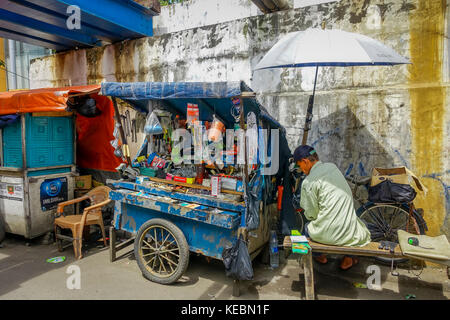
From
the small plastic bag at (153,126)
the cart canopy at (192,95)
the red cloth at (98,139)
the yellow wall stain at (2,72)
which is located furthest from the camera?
the yellow wall stain at (2,72)

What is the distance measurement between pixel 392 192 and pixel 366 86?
1.56 metres

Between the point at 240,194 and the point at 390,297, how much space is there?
6.87 ft

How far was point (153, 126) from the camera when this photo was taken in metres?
4.20

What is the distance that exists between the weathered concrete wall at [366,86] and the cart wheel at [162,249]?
2.40 meters

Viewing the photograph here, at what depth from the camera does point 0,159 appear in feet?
18.4

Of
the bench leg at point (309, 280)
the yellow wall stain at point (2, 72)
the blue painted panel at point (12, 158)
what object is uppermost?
the yellow wall stain at point (2, 72)

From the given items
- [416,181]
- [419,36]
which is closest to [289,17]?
[419,36]

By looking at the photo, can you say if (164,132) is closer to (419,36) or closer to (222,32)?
(222,32)

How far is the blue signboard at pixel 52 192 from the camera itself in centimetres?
542

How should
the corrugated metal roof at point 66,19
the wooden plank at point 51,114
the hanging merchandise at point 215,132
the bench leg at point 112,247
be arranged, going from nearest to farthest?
the hanging merchandise at point 215,132, the bench leg at point 112,247, the corrugated metal roof at point 66,19, the wooden plank at point 51,114

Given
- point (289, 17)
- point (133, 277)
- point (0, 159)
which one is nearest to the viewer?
point (133, 277)

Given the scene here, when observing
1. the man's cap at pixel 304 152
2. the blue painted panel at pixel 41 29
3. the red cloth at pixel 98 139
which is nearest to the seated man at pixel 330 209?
the man's cap at pixel 304 152

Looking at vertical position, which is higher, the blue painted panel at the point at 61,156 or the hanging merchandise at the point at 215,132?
the hanging merchandise at the point at 215,132

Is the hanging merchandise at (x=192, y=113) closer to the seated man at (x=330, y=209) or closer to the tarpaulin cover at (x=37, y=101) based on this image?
the seated man at (x=330, y=209)
